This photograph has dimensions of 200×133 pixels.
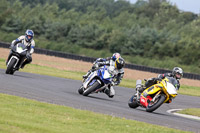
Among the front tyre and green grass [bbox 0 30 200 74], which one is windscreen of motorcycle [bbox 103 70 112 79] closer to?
the front tyre

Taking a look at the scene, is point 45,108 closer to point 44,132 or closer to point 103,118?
point 103,118

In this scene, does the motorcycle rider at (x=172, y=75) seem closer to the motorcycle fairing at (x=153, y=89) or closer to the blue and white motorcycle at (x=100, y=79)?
the motorcycle fairing at (x=153, y=89)

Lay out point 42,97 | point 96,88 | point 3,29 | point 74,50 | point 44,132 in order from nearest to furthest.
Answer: point 44,132, point 42,97, point 96,88, point 74,50, point 3,29

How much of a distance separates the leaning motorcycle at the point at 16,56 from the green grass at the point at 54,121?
715 cm

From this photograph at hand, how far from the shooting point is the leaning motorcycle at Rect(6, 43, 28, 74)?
62.7 ft

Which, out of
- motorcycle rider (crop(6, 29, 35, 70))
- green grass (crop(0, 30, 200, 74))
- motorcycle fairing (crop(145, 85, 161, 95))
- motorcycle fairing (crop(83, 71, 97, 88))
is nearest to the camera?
motorcycle fairing (crop(145, 85, 161, 95))

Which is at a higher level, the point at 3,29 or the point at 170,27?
the point at 170,27

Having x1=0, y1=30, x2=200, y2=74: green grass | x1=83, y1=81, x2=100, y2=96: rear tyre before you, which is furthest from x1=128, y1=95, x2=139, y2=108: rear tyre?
x1=0, y1=30, x2=200, y2=74: green grass

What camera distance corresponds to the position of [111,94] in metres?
16.6

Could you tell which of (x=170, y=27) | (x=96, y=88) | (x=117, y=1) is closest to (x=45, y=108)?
(x=96, y=88)

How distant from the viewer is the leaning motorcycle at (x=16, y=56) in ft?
62.7

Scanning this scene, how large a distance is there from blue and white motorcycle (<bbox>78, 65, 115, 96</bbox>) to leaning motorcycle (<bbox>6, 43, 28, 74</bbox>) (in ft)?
13.6

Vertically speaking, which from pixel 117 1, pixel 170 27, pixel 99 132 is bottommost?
pixel 99 132

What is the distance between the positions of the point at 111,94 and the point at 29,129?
8599 millimetres
